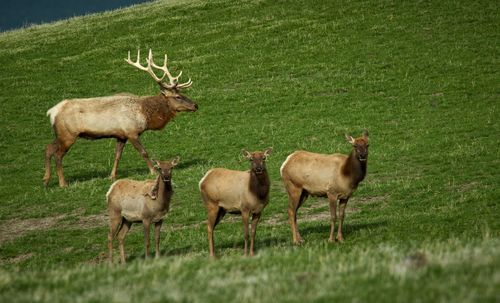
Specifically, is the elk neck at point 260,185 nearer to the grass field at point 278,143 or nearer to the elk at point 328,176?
the grass field at point 278,143

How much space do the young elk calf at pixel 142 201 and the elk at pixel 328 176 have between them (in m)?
2.70

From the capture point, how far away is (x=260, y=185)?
15.5 metres

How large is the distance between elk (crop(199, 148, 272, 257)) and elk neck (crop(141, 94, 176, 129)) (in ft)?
35.1

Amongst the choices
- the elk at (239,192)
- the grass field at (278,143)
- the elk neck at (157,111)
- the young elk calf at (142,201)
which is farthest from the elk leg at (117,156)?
the elk at (239,192)

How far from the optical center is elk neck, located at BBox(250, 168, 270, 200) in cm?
1552

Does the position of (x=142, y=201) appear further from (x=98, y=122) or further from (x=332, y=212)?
(x=98, y=122)

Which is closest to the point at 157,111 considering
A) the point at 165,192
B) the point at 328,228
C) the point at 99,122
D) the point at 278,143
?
Answer: the point at 99,122

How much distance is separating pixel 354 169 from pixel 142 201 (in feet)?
14.6

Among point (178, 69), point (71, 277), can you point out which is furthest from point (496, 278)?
point (178, 69)

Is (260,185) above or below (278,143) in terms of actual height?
above

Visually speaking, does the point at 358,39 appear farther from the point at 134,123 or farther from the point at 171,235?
the point at 171,235

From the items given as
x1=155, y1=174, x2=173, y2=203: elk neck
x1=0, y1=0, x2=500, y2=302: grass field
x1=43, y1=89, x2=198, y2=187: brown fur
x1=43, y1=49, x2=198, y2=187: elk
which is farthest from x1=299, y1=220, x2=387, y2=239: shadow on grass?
x1=43, y1=89, x2=198, y2=187: brown fur

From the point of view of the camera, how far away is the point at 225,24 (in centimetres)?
4906

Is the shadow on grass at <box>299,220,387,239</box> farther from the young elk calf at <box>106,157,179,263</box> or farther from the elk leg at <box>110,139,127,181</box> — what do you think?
the elk leg at <box>110,139,127,181</box>
